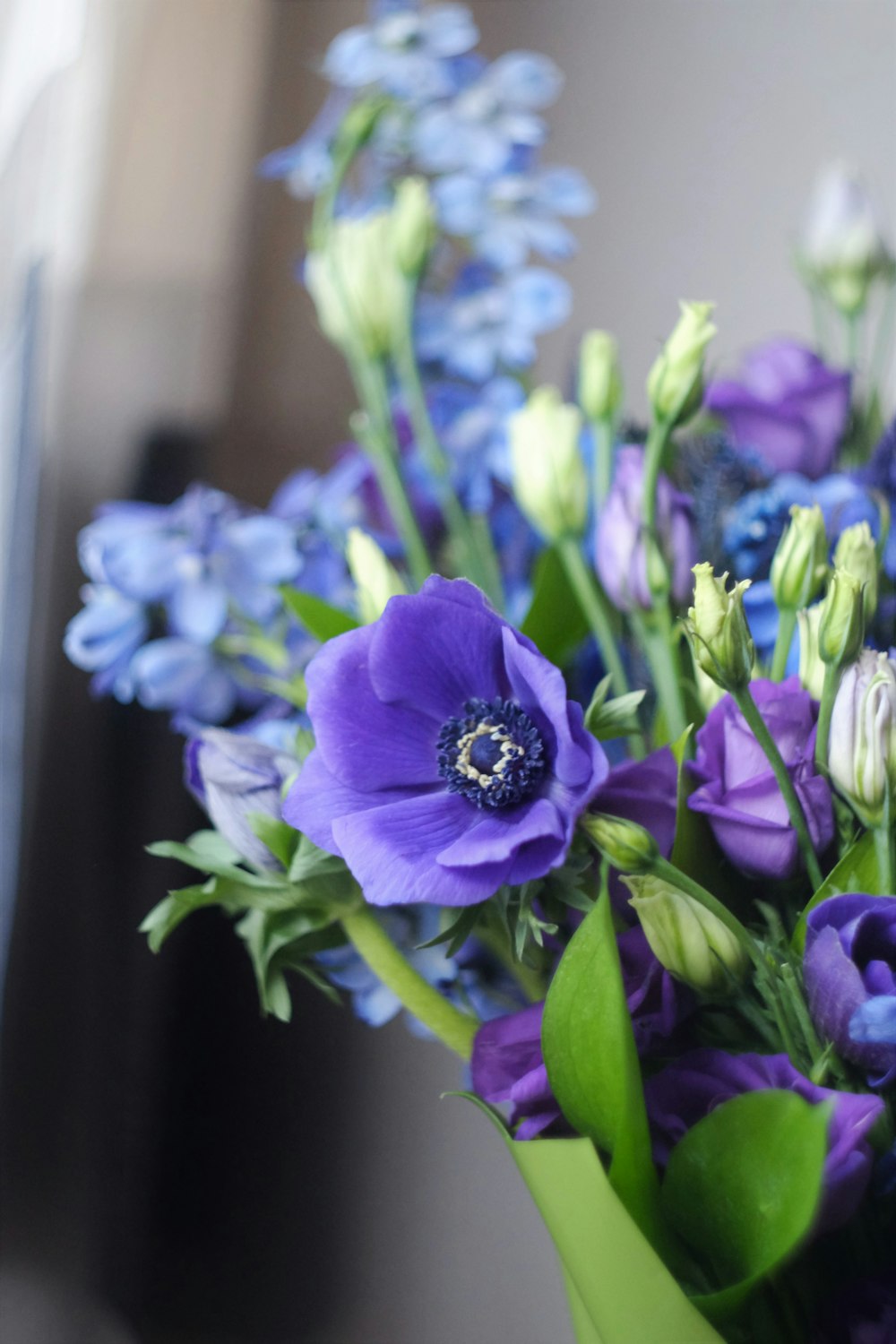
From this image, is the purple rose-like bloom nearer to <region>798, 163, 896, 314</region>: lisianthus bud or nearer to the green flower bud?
the green flower bud

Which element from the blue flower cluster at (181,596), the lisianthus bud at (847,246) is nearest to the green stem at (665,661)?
the blue flower cluster at (181,596)

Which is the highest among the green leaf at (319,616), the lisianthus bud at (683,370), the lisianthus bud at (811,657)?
the lisianthus bud at (683,370)

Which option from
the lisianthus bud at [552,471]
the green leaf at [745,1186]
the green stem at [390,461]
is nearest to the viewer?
the green leaf at [745,1186]

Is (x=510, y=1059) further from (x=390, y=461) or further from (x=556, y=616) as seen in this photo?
(x=390, y=461)

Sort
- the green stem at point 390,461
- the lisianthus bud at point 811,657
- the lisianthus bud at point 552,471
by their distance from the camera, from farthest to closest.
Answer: the green stem at point 390,461
the lisianthus bud at point 552,471
the lisianthus bud at point 811,657

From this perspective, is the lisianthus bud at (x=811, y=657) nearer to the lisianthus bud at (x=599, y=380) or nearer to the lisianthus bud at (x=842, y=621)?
the lisianthus bud at (x=842, y=621)

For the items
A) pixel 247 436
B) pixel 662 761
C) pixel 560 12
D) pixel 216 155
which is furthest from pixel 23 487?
pixel 560 12
